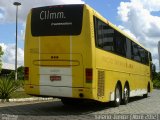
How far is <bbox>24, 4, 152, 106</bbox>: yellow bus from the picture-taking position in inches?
578

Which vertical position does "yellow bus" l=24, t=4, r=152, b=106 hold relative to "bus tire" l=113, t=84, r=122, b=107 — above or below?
above

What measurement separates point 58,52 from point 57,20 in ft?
3.99

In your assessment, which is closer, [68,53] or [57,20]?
[68,53]

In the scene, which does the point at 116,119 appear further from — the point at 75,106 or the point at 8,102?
the point at 8,102

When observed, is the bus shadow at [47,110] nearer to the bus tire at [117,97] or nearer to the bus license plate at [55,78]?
the bus tire at [117,97]

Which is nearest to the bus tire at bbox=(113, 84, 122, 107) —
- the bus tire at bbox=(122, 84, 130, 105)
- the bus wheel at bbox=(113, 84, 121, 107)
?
the bus wheel at bbox=(113, 84, 121, 107)

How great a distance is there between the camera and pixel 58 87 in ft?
49.3

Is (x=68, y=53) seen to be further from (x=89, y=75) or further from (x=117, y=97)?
(x=117, y=97)

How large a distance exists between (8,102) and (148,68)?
11.4 metres

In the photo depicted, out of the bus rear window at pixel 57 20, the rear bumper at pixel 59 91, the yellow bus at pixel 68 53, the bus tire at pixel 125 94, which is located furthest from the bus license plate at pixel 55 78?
the bus tire at pixel 125 94

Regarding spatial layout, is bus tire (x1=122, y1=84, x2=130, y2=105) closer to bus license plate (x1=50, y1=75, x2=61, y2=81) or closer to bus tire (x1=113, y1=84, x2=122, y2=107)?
bus tire (x1=113, y1=84, x2=122, y2=107)

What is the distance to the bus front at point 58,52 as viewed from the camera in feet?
48.2

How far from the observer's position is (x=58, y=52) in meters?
15.1

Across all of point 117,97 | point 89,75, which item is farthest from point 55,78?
point 117,97
